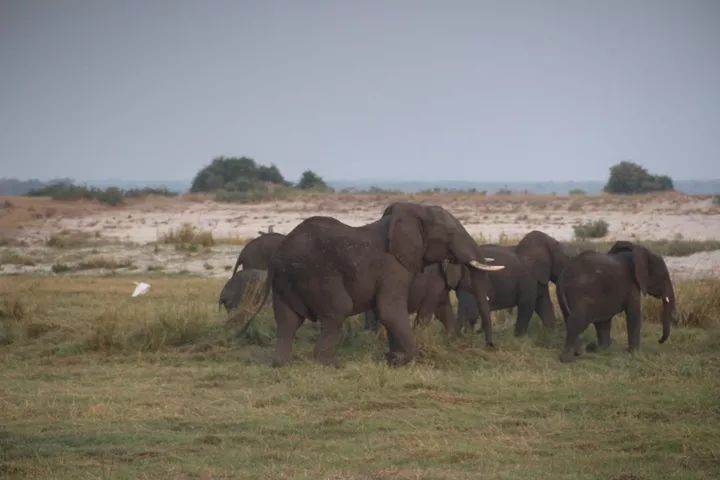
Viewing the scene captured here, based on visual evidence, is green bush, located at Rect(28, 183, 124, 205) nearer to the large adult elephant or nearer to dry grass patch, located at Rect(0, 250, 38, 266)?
dry grass patch, located at Rect(0, 250, 38, 266)

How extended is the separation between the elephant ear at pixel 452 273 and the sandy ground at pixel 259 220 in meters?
9.24

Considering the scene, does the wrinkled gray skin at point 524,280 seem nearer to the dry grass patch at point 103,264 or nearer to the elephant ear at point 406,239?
the elephant ear at point 406,239

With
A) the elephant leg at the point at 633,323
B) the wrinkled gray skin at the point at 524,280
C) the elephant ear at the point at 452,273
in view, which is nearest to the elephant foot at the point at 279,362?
the elephant ear at the point at 452,273

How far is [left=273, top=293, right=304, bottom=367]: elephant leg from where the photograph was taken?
1237 centimetres

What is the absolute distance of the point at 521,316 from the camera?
14.8m

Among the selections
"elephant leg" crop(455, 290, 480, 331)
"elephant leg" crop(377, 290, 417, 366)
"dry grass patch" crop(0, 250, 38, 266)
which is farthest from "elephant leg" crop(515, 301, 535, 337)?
"dry grass patch" crop(0, 250, 38, 266)

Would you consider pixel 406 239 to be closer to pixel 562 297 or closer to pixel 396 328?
pixel 396 328

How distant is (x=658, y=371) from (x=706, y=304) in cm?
388

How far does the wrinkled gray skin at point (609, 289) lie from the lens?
42.8ft

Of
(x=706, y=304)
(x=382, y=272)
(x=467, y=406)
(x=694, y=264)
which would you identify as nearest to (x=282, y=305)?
(x=382, y=272)

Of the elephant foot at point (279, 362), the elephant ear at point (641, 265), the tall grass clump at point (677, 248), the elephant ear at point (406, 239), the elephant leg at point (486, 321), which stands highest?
the elephant ear at point (406, 239)

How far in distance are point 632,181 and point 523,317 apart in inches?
1871

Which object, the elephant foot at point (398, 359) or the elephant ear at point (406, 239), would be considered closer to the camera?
the elephant foot at point (398, 359)

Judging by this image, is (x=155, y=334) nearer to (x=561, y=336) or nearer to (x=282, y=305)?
(x=282, y=305)
